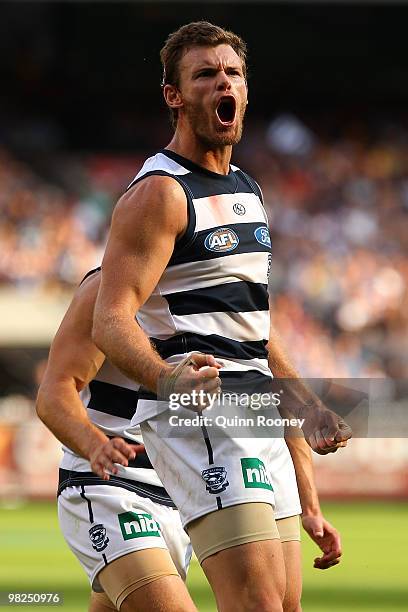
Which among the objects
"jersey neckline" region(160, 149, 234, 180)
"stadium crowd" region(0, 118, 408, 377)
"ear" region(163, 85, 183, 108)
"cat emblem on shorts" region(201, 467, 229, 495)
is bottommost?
"cat emblem on shorts" region(201, 467, 229, 495)

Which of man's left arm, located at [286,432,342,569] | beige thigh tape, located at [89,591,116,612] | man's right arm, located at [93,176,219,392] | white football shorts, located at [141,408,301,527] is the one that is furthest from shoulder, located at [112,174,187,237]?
beige thigh tape, located at [89,591,116,612]

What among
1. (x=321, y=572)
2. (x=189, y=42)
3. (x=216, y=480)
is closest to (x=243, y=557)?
(x=216, y=480)

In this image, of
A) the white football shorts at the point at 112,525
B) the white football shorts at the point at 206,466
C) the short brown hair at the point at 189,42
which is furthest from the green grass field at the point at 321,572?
the short brown hair at the point at 189,42

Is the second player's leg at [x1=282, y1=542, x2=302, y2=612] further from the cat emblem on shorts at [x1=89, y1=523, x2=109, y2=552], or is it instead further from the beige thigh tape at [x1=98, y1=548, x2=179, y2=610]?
the cat emblem on shorts at [x1=89, y1=523, x2=109, y2=552]

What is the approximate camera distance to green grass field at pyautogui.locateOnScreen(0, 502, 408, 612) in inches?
342

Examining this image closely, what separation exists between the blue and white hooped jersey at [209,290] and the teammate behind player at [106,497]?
55cm

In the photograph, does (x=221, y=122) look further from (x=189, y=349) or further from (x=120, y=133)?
(x=120, y=133)

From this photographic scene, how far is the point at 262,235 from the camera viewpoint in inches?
158

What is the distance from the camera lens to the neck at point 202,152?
4.00 meters

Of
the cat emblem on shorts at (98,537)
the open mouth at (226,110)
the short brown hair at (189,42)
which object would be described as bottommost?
the cat emblem on shorts at (98,537)

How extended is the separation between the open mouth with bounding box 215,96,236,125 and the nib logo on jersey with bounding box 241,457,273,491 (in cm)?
108

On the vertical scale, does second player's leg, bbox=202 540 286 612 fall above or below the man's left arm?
below

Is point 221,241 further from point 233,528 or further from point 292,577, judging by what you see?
point 292,577

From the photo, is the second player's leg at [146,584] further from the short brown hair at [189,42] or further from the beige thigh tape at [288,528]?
the short brown hair at [189,42]
